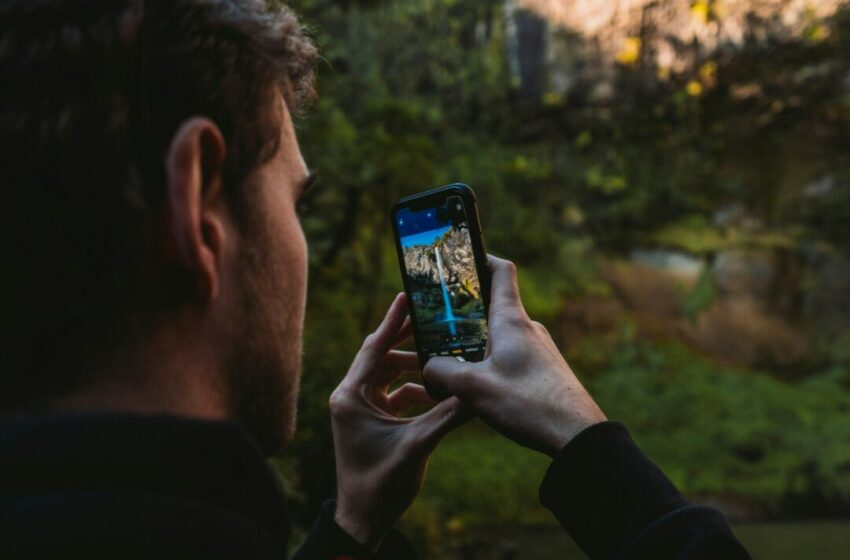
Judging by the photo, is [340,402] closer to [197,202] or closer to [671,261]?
[197,202]

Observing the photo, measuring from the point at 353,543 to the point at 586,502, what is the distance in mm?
317

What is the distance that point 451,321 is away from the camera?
3.99 ft

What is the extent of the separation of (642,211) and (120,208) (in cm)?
753

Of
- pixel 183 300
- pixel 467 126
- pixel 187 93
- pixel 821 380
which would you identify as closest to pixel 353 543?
pixel 183 300

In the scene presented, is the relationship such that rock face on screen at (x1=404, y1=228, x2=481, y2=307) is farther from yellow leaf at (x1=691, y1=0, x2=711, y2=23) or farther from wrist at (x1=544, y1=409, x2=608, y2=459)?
yellow leaf at (x1=691, y1=0, x2=711, y2=23)

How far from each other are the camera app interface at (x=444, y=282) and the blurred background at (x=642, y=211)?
3124 mm

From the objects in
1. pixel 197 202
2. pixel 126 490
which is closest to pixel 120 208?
pixel 197 202

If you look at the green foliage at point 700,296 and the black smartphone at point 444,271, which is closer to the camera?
the black smartphone at point 444,271

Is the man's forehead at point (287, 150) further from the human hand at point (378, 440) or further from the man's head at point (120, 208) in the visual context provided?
the human hand at point (378, 440)

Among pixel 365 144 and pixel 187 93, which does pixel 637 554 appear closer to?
pixel 187 93

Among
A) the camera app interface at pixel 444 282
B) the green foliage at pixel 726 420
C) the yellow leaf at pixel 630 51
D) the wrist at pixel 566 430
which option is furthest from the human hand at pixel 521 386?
the green foliage at pixel 726 420

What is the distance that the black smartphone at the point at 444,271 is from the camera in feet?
3.93

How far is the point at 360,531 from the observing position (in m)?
Answer: 1.09

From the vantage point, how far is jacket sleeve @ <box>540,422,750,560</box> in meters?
0.82
